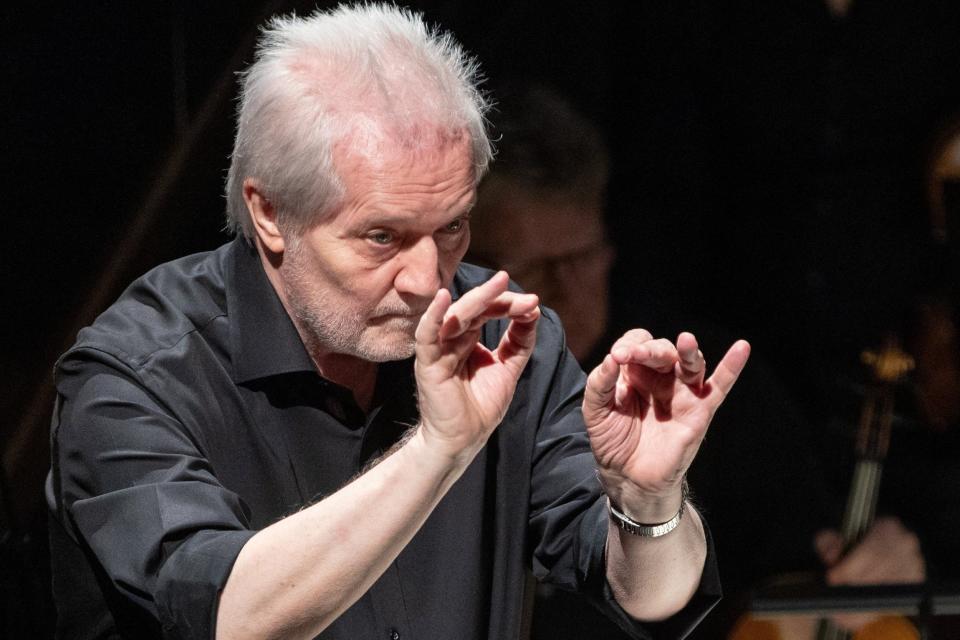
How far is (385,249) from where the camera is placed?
1.60m

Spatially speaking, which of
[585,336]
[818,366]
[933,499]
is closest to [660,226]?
[585,336]

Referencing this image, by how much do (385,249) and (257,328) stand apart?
214 millimetres

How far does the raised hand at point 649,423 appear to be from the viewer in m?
1.50

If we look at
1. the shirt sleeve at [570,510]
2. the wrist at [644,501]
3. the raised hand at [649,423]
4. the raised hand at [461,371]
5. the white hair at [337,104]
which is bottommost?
the shirt sleeve at [570,510]

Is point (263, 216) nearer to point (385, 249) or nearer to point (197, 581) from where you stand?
point (385, 249)

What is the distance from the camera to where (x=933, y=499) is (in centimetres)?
285

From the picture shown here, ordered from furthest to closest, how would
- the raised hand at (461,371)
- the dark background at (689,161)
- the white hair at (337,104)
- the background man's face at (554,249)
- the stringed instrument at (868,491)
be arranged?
the stringed instrument at (868,491)
the background man's face at (554,249)
the dark background at (689,161)
the white hair at (337,104)
the raised hand at (461,371)

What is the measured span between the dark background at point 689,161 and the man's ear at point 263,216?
16.9 inches

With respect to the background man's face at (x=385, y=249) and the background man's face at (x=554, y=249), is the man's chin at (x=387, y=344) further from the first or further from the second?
the background man's face at (x=554, y=249)

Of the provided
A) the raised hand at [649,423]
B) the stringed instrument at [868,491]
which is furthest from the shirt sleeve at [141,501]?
the stringed instrument at [868,491]

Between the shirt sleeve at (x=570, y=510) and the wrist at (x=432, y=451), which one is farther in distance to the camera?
the shirt sleeve at (x=570, y=510)

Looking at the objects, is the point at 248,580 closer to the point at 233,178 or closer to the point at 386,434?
the point at 386,434

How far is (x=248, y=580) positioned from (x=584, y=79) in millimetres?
1514

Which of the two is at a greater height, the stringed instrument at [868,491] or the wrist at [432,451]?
the wrist at [432,451]
